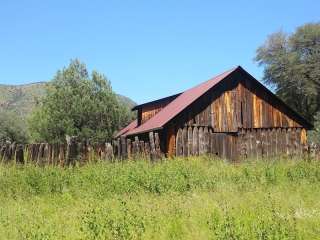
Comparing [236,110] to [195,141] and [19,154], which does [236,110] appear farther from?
[19,154]

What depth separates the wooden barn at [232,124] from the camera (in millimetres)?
23047

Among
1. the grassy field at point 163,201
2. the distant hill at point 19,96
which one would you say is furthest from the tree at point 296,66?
the distant hill at point 19,96

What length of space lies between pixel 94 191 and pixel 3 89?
179 m

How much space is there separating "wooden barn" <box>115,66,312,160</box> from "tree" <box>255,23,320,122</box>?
23302mm

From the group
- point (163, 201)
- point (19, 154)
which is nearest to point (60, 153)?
point (19, 154)

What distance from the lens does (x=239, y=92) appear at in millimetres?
24922

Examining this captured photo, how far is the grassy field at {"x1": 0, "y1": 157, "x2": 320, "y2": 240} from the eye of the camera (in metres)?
6.57

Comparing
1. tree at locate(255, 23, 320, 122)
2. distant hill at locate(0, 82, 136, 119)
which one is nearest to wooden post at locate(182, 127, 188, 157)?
tree at locate(255, 23, 320, 122)

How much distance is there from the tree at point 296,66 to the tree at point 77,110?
1692 centimetres

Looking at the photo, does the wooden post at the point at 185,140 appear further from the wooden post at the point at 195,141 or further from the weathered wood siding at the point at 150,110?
the weathered wood siding at the point at 150,110

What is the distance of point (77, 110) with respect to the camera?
41812 millimetres

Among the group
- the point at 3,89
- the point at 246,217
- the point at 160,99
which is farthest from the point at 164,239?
the point at 3,89

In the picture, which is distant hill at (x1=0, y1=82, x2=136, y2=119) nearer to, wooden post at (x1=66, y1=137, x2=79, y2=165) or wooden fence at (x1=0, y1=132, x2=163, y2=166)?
wooden fence at (x1=0, y1=132, x2=163, y2=166)

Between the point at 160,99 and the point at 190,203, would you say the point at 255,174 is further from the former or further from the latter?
the point at 160,99
